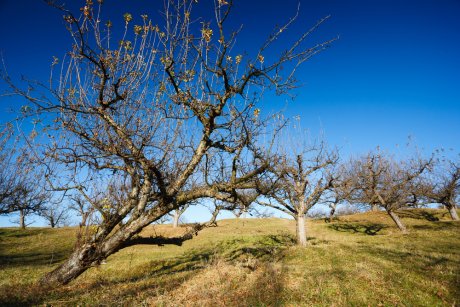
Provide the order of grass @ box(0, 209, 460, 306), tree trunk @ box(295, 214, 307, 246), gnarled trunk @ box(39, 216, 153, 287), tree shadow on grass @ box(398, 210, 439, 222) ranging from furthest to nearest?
tree shadow on grass @ box(398, 210, 439, 222), tree trunk @ box(295, 214, 307, 246), gnarled trunk @ box(39, 216, 153, 287), grass @ box(0, 209, 460, 306)

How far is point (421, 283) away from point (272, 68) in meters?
8.55

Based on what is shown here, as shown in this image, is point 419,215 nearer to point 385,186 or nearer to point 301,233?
point 385,186

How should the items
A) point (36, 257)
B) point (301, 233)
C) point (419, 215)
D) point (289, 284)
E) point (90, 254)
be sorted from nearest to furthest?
point (90, 254) → point (289, 284) → point (301, 233) → point (36, 257) → point (419, 215)

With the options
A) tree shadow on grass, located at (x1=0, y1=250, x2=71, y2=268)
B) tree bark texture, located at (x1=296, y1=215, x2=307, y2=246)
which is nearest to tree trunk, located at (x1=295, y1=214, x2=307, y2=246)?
tree bark texture, located at (x1=296, y1=215, x2=307, y2=246)

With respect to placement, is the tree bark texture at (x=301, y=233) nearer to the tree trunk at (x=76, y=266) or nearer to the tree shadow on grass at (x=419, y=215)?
→ the tree trunk at (x=76, y=266)

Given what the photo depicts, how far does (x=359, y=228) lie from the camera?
29.5 m

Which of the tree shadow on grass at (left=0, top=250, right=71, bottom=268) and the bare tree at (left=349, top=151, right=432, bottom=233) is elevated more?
the bare tree at (left=349, top=151, right=432, bottom=233)

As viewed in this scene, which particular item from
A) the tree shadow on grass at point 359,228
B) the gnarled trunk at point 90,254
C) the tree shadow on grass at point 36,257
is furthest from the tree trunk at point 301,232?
the tree shadow on grass at point 36,257

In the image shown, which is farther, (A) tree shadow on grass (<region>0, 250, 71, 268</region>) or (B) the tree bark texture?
(A) tree shadow on grass (<region>0, 250, 71, 268</region>)

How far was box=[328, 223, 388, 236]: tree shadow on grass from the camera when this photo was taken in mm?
28003

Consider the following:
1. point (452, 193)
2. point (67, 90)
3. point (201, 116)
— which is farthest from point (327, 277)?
point (452, 193)

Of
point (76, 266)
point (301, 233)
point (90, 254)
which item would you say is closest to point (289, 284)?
point (90, 254)

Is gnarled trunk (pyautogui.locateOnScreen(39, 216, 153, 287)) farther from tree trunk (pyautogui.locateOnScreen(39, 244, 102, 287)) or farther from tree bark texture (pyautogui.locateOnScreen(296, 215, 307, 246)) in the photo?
tree bark texture (pyautogui.locateOnScreen(296, 215, 307, 246))

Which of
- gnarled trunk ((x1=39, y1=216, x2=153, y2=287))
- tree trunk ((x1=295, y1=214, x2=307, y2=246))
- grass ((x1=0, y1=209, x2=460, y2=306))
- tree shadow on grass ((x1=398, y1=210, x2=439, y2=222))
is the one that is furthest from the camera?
tree shadow on grass ((x1=398, y1=210, x2=439, y2=222))
